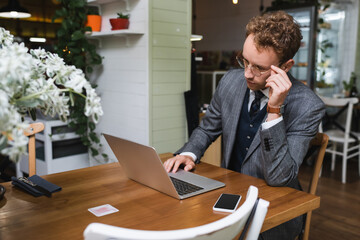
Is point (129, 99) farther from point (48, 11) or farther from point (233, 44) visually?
point (233, 44)

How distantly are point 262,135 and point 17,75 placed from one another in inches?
38.5

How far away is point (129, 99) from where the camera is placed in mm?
3225

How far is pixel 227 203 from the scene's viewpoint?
45.6 inches

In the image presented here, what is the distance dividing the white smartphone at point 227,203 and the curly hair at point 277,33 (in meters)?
Answer: 0.64

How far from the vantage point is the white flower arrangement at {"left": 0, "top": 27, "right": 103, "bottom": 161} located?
26.9 inches

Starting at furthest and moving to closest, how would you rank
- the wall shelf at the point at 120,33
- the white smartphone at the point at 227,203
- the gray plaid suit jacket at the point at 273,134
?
the wall shelf at the point at 120,33
the gray plaid suit jacket at the point at 273,134
the white smartphone at the point at 227,203

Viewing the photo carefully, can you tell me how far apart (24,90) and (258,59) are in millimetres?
977

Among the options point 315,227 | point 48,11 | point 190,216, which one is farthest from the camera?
point 48,11

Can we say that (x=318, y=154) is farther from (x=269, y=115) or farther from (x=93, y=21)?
(x=93, y=21)

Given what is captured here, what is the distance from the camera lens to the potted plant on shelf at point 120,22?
298 centimetres

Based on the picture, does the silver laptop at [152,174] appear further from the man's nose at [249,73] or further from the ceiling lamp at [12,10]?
the ceiling lamp at [12,10]

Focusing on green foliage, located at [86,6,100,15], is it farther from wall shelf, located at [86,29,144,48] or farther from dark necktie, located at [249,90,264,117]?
dark necktie, located at [249,90,264,117]

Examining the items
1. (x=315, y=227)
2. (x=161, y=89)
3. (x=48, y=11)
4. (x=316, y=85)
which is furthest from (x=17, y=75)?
(x=316, y=85)

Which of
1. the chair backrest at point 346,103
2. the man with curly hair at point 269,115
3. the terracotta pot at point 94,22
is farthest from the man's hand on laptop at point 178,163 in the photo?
the chair backrest at point 346,103
